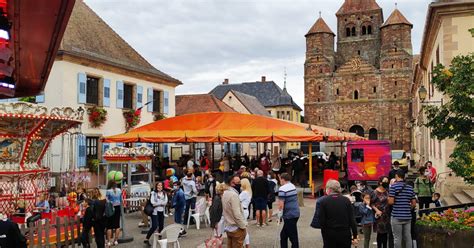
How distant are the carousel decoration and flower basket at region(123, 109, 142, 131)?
11.4 metres

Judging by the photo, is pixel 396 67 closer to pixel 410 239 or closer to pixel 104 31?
pixel 104 31

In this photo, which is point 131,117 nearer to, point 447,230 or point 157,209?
point 157,209

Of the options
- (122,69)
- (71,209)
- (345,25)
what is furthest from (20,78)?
(345,25)

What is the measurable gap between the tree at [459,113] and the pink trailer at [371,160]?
10856 millimetres

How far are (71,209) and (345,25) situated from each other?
53.4 m

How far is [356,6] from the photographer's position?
193 feet

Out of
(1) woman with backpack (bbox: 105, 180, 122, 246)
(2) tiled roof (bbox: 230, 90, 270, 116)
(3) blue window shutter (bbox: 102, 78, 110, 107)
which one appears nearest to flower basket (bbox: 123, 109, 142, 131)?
(3) blue window shutter (bbox: 102, 78, 110, 107)

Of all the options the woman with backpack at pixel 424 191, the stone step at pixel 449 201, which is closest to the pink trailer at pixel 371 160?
the stone step at pixel 449 201

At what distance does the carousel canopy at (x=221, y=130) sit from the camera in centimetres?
1658

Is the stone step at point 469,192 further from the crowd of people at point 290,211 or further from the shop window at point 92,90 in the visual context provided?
the shop window at point 92,90

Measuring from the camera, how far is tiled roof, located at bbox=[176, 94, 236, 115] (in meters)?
40.8

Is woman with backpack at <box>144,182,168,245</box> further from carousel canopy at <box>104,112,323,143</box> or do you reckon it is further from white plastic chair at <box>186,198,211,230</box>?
carousel canopy at <box>104,112,323,143</box>

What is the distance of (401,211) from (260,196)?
14.2ft

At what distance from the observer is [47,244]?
8.45m
